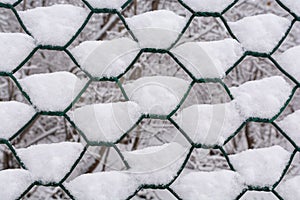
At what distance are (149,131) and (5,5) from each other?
2073mm

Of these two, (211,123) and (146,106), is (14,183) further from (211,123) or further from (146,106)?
(211,123)

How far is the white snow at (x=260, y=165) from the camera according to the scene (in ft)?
3.01

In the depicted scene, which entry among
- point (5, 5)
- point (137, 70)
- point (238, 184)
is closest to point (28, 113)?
point (5, 5)

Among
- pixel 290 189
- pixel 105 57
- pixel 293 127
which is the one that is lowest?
pixel 290 189


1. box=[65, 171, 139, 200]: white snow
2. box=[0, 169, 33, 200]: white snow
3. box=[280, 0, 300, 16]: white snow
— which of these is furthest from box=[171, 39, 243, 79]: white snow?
box=[0, 169, 33, 200]: white snow

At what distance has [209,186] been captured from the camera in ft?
2.99

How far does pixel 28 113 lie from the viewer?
2.91 feet

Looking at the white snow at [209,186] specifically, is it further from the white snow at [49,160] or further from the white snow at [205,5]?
the white snow at [205,5]

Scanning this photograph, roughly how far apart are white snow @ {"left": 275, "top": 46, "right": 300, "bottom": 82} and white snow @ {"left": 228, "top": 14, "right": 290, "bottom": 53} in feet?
0.15

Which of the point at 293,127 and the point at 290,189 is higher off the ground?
the point at 293,127

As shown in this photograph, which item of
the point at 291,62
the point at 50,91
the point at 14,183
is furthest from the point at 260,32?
the point at 14,183

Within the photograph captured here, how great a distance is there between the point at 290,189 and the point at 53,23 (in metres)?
0.57

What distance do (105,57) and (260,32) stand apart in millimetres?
316

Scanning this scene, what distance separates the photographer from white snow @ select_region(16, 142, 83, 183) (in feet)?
2.86
